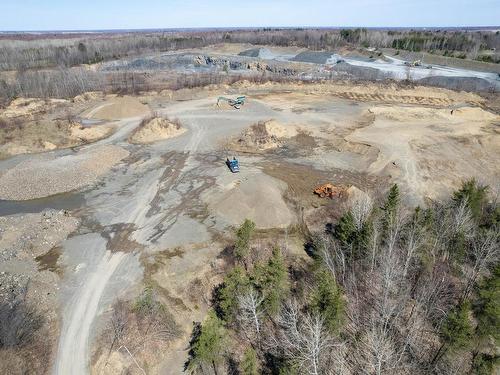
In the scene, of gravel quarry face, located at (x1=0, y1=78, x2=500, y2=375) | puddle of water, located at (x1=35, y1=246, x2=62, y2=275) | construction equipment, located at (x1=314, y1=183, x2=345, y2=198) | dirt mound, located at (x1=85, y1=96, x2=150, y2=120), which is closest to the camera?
gravel quarry face, located at (x1=0, y1=78, x2=500, y2=375)

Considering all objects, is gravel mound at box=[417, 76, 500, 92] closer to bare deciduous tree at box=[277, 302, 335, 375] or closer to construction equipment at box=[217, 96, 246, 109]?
construction equipment at box=[217, 96, 246, 109]

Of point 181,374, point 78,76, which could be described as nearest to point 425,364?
point 181,374

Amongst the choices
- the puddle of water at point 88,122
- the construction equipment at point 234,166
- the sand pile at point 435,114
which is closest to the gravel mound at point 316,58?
the sand pile at point 435,114

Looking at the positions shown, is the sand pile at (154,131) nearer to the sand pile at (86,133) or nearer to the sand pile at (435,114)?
the sand pile at (86,133)

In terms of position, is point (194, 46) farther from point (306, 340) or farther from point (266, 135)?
point (306, 340)

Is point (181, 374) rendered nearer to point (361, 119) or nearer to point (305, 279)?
point (305, 279)

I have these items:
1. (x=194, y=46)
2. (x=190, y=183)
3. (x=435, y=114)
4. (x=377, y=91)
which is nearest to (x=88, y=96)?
(x=190, y=183)

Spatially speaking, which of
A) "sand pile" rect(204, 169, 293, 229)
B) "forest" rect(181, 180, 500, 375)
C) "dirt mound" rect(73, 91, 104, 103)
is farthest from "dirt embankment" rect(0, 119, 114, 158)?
"forest" rect(181, 180, 500, 375)
